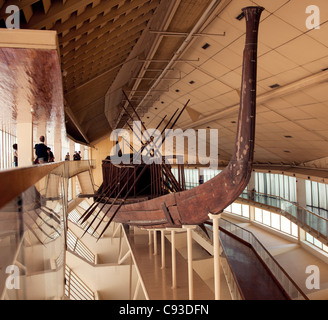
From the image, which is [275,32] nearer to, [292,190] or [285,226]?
[292,190]

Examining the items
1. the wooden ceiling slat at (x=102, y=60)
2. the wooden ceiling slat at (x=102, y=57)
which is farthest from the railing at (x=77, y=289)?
the wooden ceiling slat at (x=102, y=57)

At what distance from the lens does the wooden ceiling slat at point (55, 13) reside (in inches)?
170

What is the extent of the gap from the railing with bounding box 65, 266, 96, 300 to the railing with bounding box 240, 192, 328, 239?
354 inches

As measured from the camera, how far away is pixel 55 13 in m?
4.35

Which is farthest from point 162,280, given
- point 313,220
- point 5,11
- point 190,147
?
point 190,147

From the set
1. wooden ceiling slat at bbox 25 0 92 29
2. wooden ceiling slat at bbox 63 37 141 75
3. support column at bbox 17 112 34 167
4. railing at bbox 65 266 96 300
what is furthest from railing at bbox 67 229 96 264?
wooden ceiling slat at bbox 25 0 92 29

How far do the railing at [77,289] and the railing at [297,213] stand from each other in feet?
29.5

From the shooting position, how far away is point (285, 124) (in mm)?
12031

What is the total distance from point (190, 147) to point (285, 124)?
12.4 m

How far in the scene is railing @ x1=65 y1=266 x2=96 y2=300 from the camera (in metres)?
12.4

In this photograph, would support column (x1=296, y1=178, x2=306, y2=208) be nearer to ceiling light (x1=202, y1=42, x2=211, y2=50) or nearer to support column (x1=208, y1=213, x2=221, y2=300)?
ceiling light (x1=202, y1=42, x2=211, y2=50)

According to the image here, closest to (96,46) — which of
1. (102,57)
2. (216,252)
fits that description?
(102,57)

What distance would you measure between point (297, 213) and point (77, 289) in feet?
32.9
